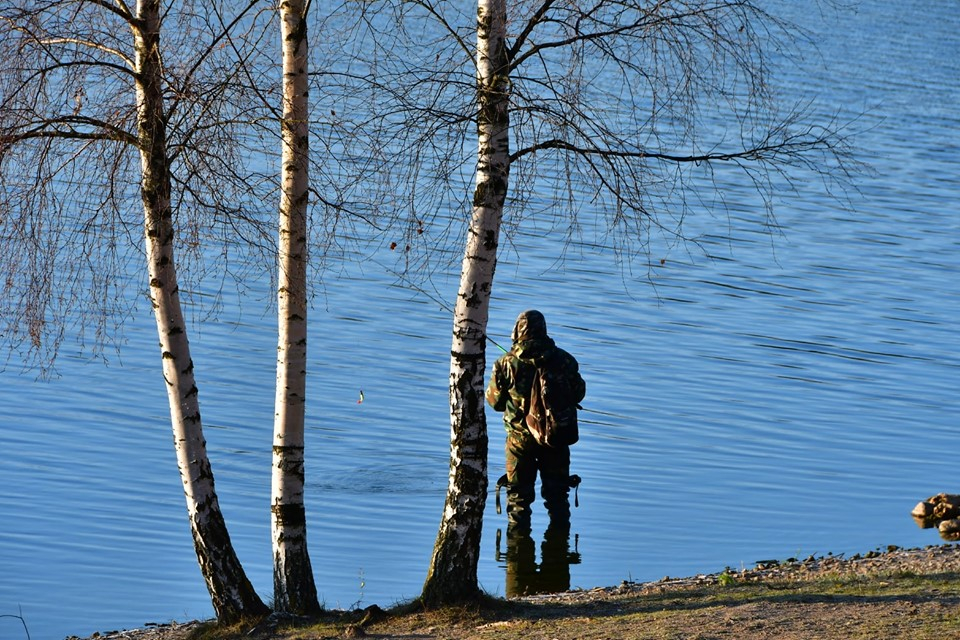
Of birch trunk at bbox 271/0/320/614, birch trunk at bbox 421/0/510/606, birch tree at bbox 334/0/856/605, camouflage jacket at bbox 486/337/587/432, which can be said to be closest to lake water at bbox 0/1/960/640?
camouflage jacket at bbox 486/337/587/432

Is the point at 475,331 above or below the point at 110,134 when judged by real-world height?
below

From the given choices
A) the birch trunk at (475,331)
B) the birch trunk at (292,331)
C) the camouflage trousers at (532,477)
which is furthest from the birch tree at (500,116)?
the camouflage trousers at (532,477)

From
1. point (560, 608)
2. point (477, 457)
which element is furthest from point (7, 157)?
point (560, 608)

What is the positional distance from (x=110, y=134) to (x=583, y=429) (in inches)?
380

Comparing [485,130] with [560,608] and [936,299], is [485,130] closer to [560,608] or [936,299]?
[560,608]

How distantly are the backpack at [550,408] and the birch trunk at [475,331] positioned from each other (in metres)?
3.38

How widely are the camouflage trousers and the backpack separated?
215mm

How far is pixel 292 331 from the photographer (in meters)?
9.39

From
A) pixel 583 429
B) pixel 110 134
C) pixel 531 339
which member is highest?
pixel 110 134

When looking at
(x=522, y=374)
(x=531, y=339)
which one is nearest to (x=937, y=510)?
(x=522, y=374)

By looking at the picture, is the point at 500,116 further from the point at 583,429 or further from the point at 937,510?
the point at 583,429

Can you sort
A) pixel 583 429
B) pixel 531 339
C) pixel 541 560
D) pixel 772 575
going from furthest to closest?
pixel 583 429
pixel 541 560
pixel 531 339
pixel 772 575

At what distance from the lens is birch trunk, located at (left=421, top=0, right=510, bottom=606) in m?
8.76

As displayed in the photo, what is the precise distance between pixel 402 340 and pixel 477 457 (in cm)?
1149
